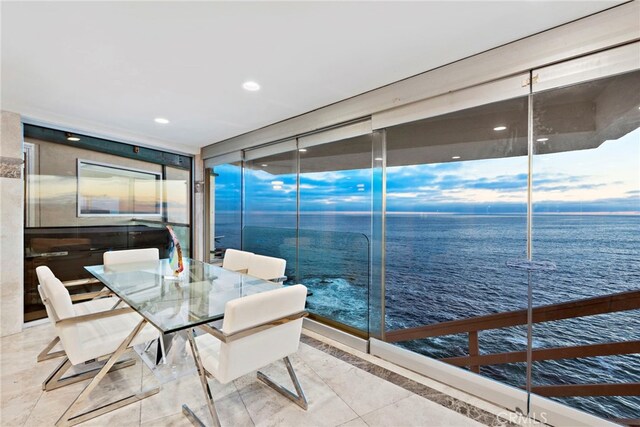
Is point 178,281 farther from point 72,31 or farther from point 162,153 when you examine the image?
point 162,153

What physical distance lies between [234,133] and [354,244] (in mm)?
2536

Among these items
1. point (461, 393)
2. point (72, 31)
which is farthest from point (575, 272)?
point (72, 31)

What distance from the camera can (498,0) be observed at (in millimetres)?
1539

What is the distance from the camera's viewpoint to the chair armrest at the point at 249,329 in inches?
59.7

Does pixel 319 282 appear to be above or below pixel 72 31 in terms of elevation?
below

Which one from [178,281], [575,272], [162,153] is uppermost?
[162,153]

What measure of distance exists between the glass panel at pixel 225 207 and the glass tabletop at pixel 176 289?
1.35m

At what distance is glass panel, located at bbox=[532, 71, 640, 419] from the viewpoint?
1732mm

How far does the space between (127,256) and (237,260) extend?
138 cm

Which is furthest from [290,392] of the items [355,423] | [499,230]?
[499,230]

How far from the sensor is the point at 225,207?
4949 mm

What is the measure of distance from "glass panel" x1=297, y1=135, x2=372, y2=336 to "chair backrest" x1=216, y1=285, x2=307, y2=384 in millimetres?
1264

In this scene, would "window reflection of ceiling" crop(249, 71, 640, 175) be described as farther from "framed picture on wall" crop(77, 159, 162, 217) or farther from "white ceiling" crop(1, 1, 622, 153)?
"framed picture on wall" crop(77, 159, 162, 217)

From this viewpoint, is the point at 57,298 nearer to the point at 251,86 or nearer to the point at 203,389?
the point at 203,389
